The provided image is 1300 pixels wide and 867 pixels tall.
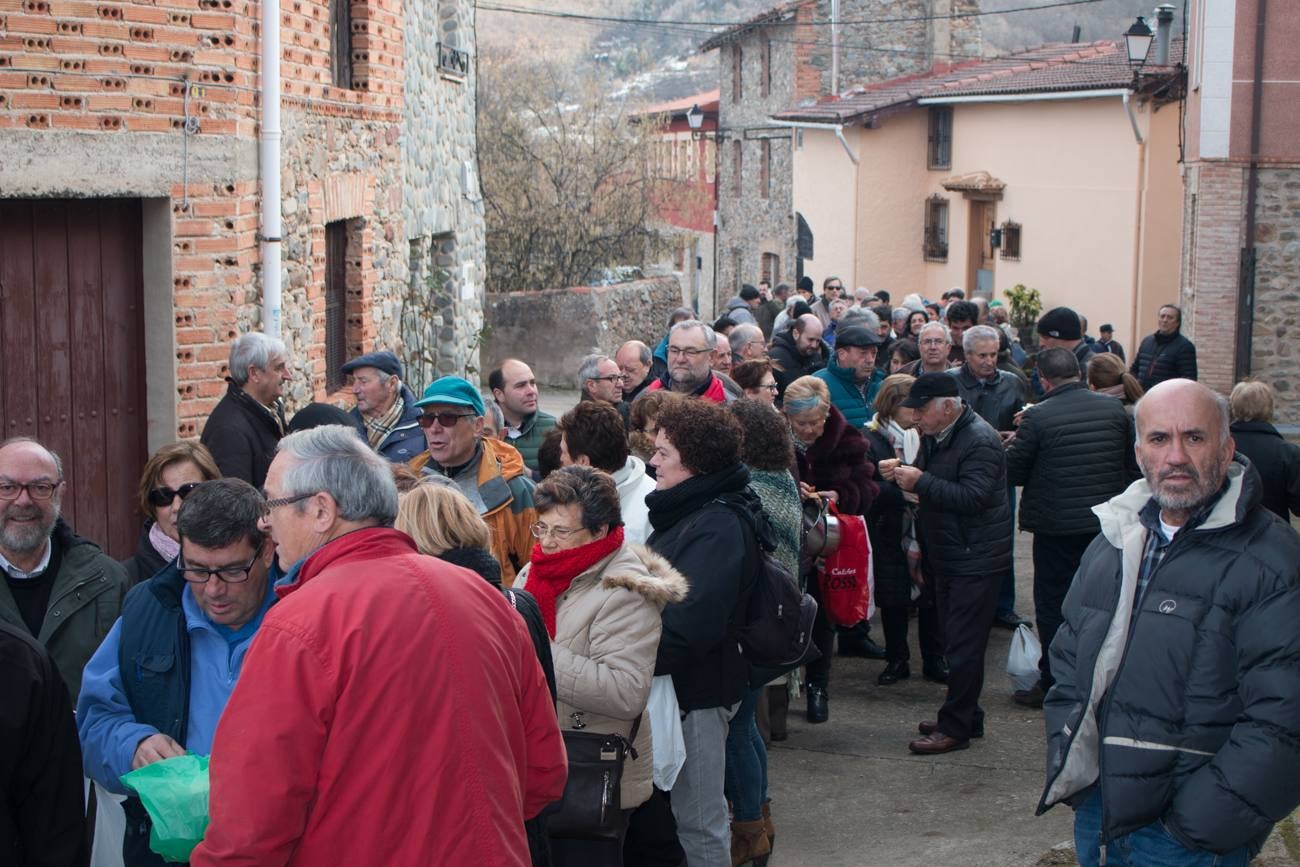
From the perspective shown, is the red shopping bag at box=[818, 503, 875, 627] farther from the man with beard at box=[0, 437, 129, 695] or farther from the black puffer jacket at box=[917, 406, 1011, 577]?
the man with beard at box=[0, 437, 129, 695]

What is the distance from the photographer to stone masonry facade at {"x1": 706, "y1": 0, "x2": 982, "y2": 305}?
116 ft

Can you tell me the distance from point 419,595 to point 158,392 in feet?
16.9

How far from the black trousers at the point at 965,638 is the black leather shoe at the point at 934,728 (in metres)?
0.06

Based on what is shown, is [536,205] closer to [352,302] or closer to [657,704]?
[352,302]

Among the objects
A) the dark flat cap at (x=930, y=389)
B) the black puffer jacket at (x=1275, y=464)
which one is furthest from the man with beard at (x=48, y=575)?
the black puffer jacket at (x=1275, y=464)

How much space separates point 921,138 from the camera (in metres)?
30.7

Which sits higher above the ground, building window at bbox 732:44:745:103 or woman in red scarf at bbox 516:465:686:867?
building window at bbox 732:44:745:103

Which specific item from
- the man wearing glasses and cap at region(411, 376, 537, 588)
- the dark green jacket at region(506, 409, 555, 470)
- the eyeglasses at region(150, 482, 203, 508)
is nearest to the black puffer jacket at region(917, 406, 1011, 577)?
the dark green jacket at region(506, 409, 555, 470)

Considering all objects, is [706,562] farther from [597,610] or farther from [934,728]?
[934,728]

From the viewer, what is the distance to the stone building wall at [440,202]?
1212 centimetres

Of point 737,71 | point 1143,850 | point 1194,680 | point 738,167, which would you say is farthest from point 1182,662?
point 737,71

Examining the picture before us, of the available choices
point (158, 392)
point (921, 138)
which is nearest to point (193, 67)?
point (158, 392)

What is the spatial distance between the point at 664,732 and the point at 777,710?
2.55m

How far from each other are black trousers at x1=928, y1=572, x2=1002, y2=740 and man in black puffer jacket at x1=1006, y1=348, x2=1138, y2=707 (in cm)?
65
